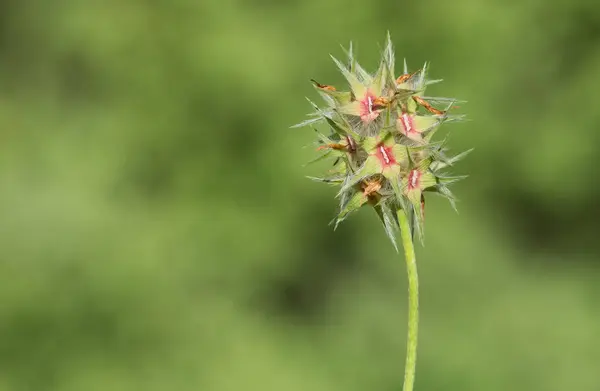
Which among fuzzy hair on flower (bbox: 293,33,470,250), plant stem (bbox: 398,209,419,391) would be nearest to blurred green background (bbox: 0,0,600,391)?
fuzzy hair on flower (bbox: 293,33,470,250)

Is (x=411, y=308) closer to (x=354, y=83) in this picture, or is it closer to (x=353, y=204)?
(x=353, y=204)

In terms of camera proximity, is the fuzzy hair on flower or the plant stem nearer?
the plant stem

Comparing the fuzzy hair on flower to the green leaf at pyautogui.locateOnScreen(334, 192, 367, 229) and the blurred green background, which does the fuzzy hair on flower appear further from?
the blurred green background

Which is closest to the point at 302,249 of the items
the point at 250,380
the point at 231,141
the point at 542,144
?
the point at 231,141

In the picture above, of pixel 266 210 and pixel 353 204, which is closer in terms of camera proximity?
pixel 353 204

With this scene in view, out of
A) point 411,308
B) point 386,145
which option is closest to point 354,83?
point 386,145

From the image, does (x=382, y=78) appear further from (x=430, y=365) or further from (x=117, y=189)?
(x=117, y=189)

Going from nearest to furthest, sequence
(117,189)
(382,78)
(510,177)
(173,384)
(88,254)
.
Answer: (382,78) < (173,384) < (88,254) < (117,189) < (510,177)
